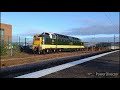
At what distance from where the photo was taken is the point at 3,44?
30.1 metres
